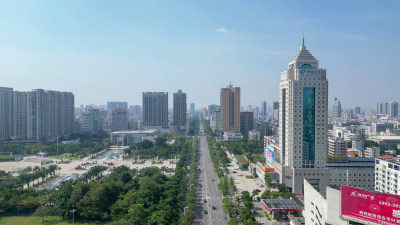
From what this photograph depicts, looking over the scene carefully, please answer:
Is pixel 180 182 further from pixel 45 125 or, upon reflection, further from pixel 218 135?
pixel 218 135

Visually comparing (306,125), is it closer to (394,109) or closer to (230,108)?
(230,108)

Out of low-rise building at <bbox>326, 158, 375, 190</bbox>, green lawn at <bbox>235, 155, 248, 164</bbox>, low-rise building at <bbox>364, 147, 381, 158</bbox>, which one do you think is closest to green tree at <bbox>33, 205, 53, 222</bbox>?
low-rise building at <bbox>326, 158, 375, 190</bbox>

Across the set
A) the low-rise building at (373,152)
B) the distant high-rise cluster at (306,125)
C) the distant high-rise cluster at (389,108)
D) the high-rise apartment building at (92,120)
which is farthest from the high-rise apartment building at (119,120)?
the distant high-rise cluster at (389,108)

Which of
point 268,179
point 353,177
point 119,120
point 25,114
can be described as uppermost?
point 25,114

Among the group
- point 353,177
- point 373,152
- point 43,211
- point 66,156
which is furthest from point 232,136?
point 43,211

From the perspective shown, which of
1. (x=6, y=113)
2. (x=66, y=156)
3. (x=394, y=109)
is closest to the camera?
(x=66, y=156)

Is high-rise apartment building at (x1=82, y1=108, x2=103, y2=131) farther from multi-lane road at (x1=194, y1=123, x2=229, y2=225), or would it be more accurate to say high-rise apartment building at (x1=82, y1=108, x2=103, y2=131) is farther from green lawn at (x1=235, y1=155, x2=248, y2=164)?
multi-lane road at (x1=194, y1=123, x2=229, y2=225)

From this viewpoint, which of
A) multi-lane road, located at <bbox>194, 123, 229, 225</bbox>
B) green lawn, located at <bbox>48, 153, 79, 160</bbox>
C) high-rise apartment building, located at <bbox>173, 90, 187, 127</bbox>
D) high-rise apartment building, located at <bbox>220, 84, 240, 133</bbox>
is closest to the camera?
multi-lane road, located at <bbox>194, 123, 229, 225</bbox>
